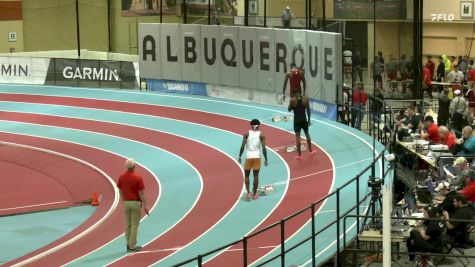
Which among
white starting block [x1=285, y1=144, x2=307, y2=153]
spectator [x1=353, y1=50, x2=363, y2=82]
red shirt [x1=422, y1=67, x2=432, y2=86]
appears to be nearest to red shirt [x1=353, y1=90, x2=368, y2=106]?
spectator [x1=353, y1=50, x2=363, y2=82]

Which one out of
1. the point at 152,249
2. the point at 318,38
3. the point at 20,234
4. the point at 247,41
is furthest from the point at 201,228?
the point at 247,41

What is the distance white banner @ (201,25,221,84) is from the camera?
37.3 metres

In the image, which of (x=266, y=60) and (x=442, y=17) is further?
(x=442, y=17)

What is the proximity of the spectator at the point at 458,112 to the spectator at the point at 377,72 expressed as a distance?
8.14 meters

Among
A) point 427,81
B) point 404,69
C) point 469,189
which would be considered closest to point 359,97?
point 404,69

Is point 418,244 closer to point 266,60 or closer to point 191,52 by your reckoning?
point 266,60

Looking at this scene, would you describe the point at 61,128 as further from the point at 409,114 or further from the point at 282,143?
the point at 409,114

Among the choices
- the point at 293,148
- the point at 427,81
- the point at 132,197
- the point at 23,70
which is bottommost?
the point at 293,148

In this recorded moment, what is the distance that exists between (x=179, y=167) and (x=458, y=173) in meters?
9.15

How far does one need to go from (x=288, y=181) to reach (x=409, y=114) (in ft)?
16.3

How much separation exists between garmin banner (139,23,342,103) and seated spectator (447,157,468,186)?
11.4 meters

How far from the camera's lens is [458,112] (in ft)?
84.8

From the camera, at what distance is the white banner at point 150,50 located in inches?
1561

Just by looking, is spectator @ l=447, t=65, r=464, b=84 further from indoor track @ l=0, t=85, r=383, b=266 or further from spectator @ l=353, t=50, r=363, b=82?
indoor track @ l=0, t=85, r=383, b=266
